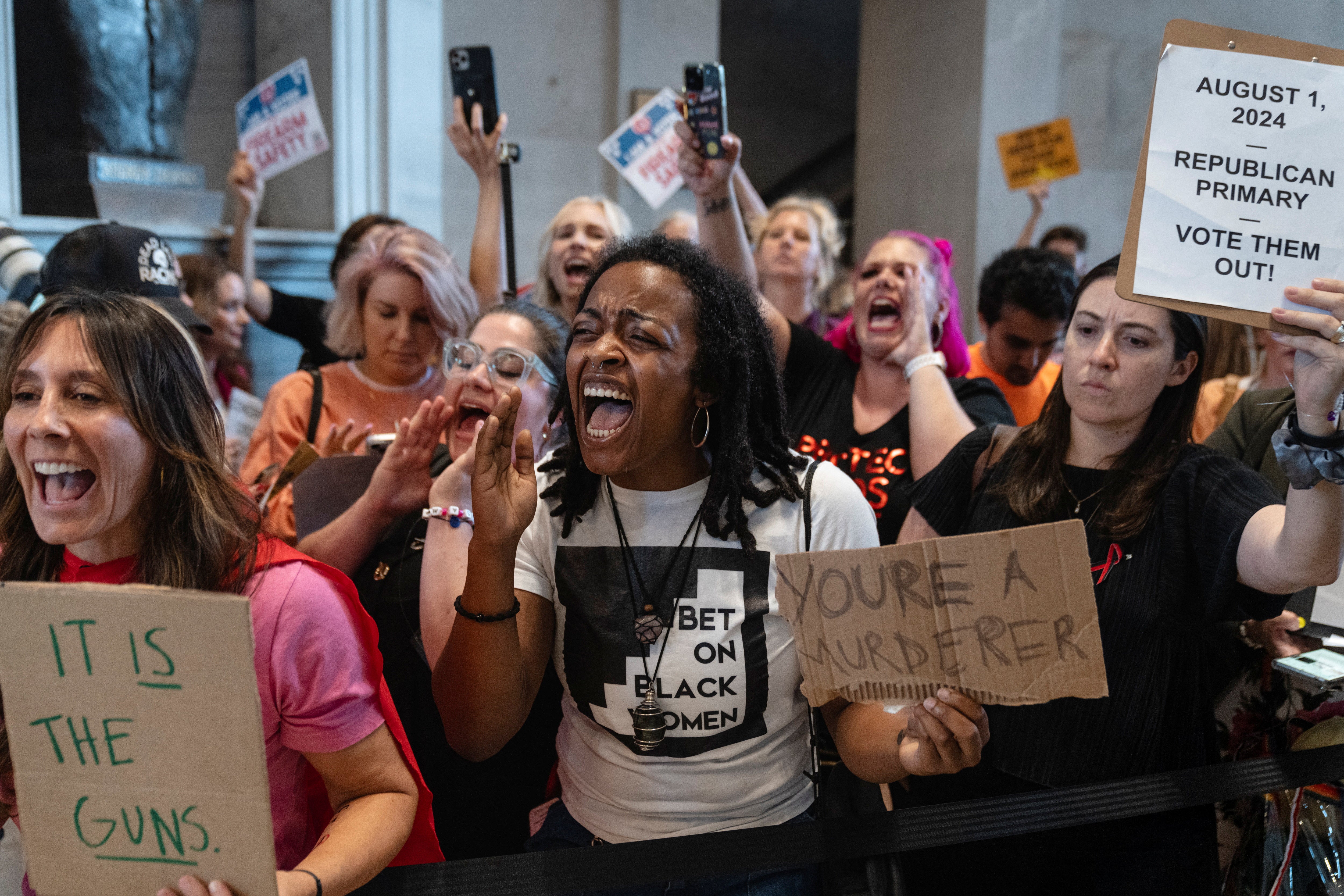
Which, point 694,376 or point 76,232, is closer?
point 694,376

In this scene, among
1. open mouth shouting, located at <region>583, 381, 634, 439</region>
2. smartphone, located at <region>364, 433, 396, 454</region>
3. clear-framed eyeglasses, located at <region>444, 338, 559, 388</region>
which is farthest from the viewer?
smartphone, located at <region>364, 433, 396, 454</region>

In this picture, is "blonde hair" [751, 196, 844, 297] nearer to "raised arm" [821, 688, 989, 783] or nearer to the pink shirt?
"raised arm" [821, 688, 989, 783]

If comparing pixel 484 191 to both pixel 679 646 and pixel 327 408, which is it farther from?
pixel 679 646

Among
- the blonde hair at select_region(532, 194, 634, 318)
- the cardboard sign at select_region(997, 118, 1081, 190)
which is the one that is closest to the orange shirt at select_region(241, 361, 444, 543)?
the blonde hair at select_region(532, 194, 634, 318)

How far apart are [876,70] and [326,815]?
7.53 metres

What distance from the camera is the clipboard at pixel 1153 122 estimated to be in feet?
4.95

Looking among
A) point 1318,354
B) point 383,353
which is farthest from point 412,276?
point 1318,354

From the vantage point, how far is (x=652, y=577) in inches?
65.9

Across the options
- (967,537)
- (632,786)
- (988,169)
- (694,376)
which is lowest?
(632,786)

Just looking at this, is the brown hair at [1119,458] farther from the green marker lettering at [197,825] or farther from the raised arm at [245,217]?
the raised arm at [245,217]

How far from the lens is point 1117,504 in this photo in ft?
5.79

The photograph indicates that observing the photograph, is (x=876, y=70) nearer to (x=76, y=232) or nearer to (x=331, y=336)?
(x=331, y=336)

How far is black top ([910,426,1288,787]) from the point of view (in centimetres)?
167

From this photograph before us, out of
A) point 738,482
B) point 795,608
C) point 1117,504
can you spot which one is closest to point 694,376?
point 738,482
